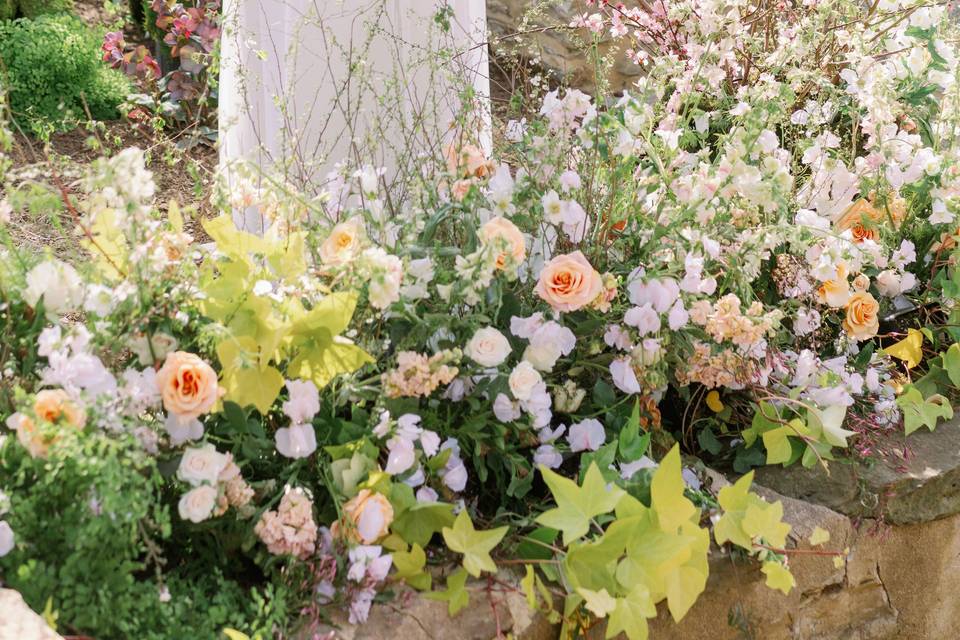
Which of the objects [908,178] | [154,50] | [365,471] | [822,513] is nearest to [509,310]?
[365,471]

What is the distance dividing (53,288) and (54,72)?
415 centimetres

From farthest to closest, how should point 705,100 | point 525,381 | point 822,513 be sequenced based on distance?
point 705,100 < point 822,513 < point 525,381

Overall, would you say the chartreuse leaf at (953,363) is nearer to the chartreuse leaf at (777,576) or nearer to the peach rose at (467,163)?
the chartreuse leaf at (777,576)

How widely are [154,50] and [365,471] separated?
5.00 meters

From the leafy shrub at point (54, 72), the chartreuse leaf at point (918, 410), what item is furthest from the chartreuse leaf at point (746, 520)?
the leafy shrub at point (54, 72)

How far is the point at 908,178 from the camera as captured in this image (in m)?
2.23

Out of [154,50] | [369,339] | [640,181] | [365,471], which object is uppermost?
[640,181]

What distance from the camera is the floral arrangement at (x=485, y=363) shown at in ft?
4.32

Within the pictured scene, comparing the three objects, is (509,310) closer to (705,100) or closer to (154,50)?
(705,100)

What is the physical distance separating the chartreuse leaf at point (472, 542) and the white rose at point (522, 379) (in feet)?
0.66

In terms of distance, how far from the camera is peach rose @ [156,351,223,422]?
123 cm

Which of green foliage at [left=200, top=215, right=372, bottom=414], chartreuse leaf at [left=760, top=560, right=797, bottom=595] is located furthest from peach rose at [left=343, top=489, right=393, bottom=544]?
chartreuse leaf at [left=760, top=560, right=797, bottom=595]

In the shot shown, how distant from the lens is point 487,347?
4.90ft

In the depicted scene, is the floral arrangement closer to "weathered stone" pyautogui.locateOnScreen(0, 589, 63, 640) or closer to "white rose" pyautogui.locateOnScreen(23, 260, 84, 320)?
"white rose" pyautogui.locateOnScreen(23, 260, 84, 320)
